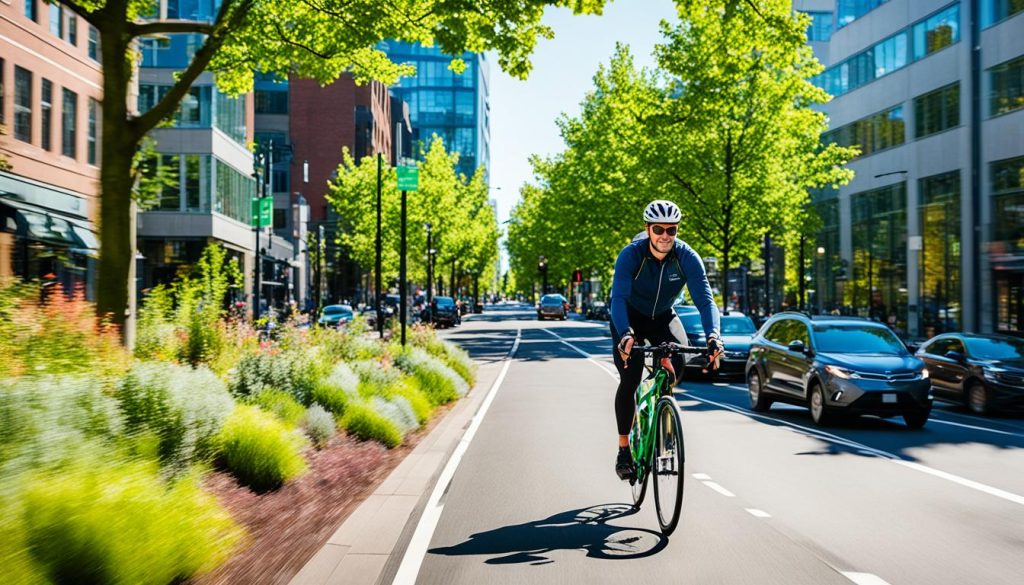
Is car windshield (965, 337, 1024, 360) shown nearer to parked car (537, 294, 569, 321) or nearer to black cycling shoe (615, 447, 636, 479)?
black cycling shoe (615, 447, 636, 479)

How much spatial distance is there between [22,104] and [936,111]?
110 ft

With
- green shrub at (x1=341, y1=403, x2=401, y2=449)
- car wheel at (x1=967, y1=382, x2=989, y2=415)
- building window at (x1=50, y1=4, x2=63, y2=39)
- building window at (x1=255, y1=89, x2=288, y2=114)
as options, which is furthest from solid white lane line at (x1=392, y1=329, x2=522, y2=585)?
building window at (x1=255, y1=89, x2=288, y2=114)

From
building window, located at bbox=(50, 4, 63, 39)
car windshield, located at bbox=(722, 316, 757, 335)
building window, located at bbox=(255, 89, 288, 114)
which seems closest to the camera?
car windshield, located at bbox=(722, 316, 757, 335)

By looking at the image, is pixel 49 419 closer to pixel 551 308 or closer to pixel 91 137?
pixel 91 137

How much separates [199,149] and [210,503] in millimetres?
44868

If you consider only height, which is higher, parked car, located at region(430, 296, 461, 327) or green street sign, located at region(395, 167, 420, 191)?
green street sign, located at region(395, 167, 420, 191)

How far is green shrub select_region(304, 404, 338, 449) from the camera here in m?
10.4

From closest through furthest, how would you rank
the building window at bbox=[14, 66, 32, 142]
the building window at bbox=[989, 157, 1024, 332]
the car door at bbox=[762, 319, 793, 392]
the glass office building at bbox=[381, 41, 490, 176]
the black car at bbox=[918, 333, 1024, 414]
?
the car door at bbox=[762, 319, 793, 392], the black car at bbox=[918, 333, 1024, 414], the building window at bbox=[14, 66, 32, 142], the building window at bbox=[989, 157, 1024, 332], the glass office building at bbox=[381, 41, 490, 176]

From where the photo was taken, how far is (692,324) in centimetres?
2461

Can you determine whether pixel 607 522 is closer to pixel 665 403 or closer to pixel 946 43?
pixel 665 403

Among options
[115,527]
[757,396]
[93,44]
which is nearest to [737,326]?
[757,396]

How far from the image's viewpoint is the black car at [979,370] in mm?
16625

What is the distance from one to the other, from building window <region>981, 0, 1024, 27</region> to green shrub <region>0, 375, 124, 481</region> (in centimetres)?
3413

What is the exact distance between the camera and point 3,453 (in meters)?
5.03
